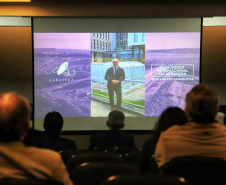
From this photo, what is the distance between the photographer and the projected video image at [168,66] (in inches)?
224

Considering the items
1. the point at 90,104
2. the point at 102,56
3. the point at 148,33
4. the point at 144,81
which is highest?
the point at 148,33

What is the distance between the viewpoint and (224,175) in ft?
6.06

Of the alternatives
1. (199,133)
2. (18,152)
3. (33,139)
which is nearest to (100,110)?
(33,139)

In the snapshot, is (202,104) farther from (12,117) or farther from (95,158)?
(12,117)

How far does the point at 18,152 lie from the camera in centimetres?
144

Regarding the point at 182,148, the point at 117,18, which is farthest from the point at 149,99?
the point at 182,148

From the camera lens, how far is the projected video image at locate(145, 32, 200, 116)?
5.69m

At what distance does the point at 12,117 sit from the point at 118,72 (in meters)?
4.32

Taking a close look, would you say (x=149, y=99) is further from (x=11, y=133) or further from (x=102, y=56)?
(x=11, y=133)

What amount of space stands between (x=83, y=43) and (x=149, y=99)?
1.56 metres

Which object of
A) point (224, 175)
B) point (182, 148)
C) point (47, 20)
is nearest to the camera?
point (224, 175)

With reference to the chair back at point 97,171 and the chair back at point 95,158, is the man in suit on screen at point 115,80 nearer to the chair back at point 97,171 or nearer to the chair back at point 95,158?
the chair back at point 95,158

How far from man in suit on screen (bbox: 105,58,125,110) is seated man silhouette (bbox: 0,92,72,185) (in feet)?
13.9

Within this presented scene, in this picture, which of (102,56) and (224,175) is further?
(102,56)
